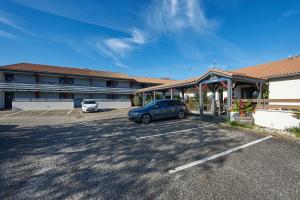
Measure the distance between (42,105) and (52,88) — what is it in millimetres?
2784

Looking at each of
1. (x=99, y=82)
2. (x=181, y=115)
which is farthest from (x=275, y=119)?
(x=99, y=82)

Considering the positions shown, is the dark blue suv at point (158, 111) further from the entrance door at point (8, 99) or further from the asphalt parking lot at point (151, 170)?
the entrance door at point (8, 99)

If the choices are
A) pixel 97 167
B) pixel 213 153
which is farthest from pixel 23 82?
pixel 213 153

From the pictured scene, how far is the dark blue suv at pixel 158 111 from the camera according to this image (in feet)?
36.5

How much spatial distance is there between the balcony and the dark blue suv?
1770 cm

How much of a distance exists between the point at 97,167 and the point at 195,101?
16.1m

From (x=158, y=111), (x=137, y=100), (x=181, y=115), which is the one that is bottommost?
(x=181, y=115)

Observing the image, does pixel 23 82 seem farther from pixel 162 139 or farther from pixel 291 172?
pixel 291 172

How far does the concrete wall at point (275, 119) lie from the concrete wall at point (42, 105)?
959 inches

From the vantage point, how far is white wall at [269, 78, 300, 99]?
11.2 m

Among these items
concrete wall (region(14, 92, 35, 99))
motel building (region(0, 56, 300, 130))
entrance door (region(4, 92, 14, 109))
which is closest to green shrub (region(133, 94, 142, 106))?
motel building (region(0, 56, 300, 130))

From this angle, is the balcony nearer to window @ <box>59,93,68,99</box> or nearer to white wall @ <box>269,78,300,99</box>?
window @ <box>59,93,68,99</box>

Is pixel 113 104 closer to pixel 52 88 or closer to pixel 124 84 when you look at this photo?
pixel 124 84

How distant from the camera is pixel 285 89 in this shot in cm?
1175
